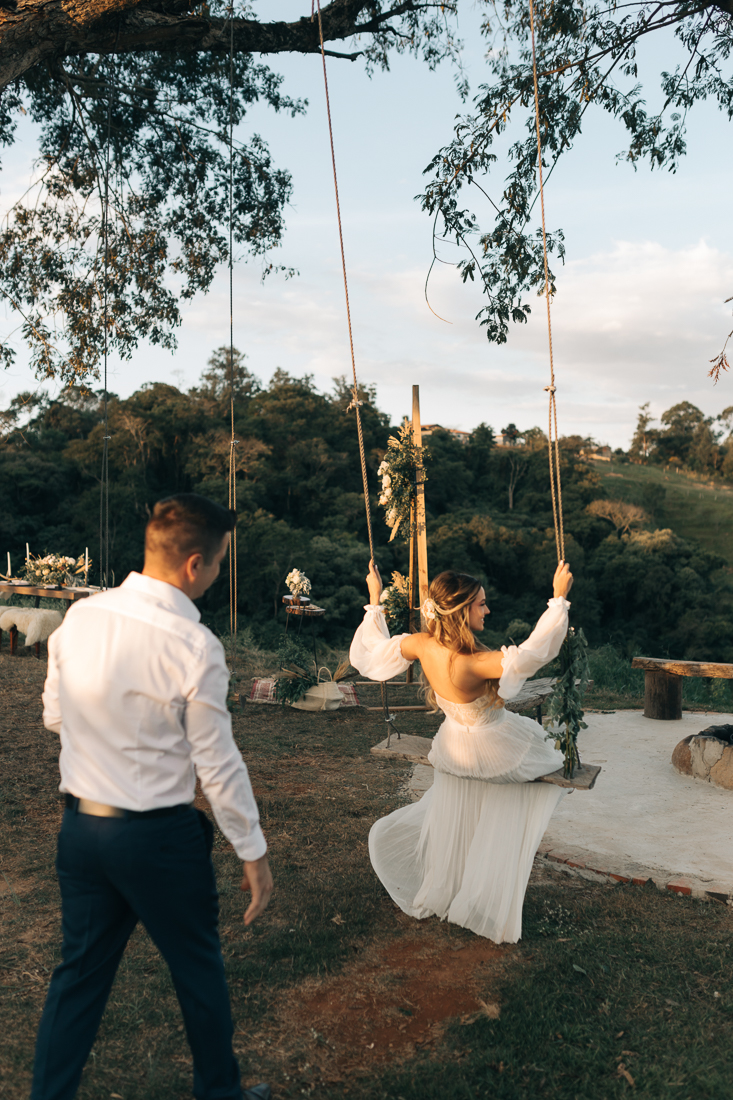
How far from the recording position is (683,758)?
659cm

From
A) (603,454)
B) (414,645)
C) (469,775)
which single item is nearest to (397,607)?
(414,645)

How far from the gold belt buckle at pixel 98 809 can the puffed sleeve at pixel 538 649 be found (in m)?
1.80

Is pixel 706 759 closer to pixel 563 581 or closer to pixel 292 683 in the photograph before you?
pixel 563 581

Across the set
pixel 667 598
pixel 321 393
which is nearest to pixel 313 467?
pixel 321 393

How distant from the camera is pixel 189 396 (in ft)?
124

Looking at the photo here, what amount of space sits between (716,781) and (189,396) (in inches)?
1361

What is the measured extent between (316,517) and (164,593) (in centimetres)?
3164

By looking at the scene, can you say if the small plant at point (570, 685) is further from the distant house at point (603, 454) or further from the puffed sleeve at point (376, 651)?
the distant house at point (603, 454)

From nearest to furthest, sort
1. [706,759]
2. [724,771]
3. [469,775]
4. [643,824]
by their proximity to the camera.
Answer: [469,775] < [643,824] < [724,771] < [706,759]

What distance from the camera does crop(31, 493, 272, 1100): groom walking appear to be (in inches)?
78.2

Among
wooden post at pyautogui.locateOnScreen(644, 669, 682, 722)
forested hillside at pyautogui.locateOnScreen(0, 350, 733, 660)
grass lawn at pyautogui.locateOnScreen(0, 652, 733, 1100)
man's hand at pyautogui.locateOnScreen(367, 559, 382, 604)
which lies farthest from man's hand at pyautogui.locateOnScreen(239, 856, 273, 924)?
forested hillside at pyautogui.locateOnScreen(0, 350, 733, 660)

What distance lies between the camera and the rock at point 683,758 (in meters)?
6.54

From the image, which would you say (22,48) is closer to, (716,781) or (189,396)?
(716,781)

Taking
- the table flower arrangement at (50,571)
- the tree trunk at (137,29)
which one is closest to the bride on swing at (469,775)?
the tree trunk at (137,29)
